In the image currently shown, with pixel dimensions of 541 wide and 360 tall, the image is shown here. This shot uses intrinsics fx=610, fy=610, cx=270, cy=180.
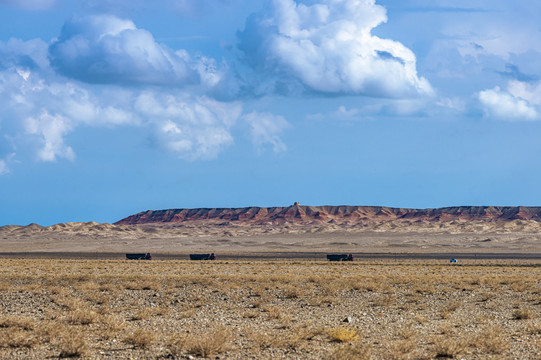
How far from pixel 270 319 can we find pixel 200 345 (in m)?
6.55

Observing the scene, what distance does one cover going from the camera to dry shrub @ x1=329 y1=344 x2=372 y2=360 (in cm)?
1391

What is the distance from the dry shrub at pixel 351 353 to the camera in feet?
45.6

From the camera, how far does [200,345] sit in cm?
1476

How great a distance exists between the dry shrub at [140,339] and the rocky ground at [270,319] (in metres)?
0.03

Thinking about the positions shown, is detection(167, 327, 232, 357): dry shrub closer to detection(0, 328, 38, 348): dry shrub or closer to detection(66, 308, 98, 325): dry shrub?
detection(0, 328, 38, 348): dry shrub

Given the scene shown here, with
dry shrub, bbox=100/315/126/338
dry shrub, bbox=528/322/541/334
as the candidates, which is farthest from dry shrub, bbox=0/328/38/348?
dry shrub, bbox=528/322/541/334

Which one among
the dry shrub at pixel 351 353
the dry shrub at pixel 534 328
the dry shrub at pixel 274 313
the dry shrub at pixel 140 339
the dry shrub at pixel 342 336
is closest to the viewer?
the dry shrub at pixel 351 353

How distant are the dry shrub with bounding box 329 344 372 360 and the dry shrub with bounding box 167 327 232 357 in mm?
2772

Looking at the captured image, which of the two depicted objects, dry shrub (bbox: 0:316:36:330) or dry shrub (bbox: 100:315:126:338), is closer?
dry shrub (bbox: 100:315:126:338)

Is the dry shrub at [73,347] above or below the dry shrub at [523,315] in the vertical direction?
above

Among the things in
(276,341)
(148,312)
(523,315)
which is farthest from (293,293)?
(276,341)

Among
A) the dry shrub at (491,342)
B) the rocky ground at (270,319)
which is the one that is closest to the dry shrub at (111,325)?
the rocky ground at (270,319)

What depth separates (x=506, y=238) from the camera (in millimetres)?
157875

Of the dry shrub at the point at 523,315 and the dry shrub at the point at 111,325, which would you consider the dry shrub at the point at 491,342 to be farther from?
the dry shrub at the point at 111,325
